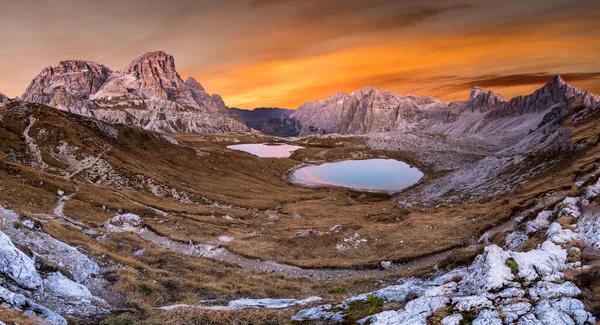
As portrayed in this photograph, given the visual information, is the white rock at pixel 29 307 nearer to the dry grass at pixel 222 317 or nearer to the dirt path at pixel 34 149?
the dry grass at pixel 222 317

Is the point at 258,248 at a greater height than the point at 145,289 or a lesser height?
lesser

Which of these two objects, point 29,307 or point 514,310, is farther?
point 29,307

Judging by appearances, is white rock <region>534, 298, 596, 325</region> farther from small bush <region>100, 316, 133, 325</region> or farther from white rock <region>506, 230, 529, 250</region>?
small bush <region>100, 316, 133, 325</region>

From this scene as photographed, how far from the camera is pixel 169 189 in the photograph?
95.1m

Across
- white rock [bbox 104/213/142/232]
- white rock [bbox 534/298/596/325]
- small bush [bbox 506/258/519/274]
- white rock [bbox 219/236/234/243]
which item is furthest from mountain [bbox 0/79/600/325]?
white rock [bbox 219/236/234/243]

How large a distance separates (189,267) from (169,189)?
223 feet

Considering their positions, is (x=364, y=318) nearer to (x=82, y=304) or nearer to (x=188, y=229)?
(x=82, y=304)

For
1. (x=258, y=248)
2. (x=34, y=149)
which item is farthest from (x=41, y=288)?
(x=34, y=149)

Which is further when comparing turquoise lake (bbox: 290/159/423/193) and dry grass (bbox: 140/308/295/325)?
turquoise lake (bbox: 290/159/423/193)

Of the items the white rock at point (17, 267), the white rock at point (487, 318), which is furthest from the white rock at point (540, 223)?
the white rock at point (17, 267)

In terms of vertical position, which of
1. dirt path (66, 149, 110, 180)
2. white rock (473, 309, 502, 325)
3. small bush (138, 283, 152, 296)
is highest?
dirt path (66, 149, 110, 180)

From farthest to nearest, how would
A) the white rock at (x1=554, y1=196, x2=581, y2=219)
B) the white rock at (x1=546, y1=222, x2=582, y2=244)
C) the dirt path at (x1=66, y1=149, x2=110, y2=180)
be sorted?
the dirt path at (x1=66, y1=149, x2=110, y2=180)
the white rock at (x1=554, y1=196, x2=581, y2=219)
the white rock at (x1=546, y1=222, x2=582, y2=244)

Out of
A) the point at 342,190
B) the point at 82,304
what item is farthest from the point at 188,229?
the point at 342,190

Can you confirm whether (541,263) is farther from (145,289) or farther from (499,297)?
(145,289)
